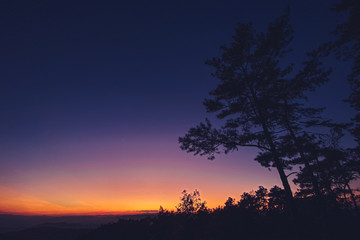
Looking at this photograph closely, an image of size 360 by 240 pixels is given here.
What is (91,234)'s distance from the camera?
1512cm

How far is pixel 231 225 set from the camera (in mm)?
16531

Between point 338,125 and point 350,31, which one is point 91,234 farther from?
point 350,31

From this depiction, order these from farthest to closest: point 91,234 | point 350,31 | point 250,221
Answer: point 250,221 < point 91,234 < point 350,31

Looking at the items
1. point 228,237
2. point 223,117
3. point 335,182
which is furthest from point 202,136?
point 335,182

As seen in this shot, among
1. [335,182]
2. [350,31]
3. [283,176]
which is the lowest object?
[283,176]

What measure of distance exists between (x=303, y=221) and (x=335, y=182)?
10.6m

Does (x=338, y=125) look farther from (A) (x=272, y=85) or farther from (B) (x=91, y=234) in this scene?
(B) (x=91, y=234)

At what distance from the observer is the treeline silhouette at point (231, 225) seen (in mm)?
15125

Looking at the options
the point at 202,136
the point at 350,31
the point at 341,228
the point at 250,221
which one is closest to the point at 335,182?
the point at 341,228

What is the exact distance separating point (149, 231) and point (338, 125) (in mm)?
16157

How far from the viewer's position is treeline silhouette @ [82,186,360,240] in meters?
15.1

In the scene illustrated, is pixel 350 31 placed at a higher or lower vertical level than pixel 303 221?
higher

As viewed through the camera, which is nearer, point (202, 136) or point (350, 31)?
point (350, 31)

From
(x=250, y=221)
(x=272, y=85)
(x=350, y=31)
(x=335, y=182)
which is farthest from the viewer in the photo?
(x=335, y=182)
